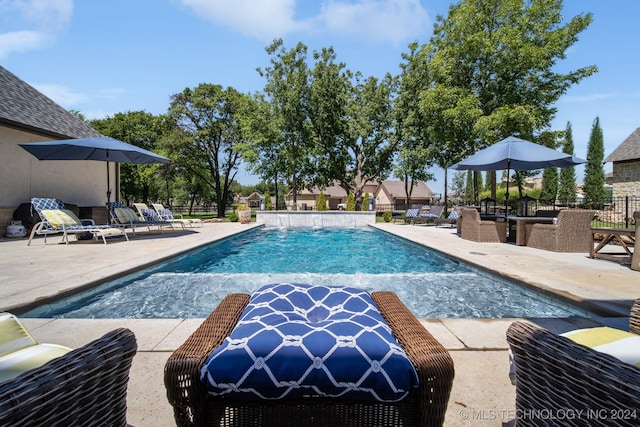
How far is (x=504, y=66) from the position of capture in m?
15.6

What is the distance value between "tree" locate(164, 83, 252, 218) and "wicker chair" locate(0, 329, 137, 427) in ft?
83.2

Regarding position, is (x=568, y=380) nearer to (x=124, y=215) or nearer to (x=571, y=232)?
(x=571, y=232)

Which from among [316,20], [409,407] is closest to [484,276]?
[409,407]

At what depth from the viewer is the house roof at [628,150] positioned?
810 inches

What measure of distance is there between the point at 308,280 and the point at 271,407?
12.8 ft

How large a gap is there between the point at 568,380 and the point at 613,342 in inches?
Answer: 41.6

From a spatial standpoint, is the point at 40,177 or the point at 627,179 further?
the point at 627,179

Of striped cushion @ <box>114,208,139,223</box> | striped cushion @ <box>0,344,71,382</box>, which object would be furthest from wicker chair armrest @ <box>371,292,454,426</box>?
striped cushion @ <box>114,208,139,223</box>

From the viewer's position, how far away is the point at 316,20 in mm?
12086

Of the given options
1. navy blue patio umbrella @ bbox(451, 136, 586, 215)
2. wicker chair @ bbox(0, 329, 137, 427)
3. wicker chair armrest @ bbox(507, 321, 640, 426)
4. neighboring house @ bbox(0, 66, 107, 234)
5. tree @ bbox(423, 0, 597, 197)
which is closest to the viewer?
wicker chair @ bbox(0, 329, 137, 427)

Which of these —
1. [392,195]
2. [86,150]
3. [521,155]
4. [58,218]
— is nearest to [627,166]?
[521,155]

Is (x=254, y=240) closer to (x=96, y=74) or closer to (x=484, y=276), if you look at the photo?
(x=484, y=276)

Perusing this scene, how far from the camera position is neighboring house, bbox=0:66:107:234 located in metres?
10.3

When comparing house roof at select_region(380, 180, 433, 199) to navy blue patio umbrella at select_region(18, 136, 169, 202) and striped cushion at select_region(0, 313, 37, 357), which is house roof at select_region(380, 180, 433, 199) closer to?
navy blue patio umbrella at select_region(18, 136, 169, 202)
